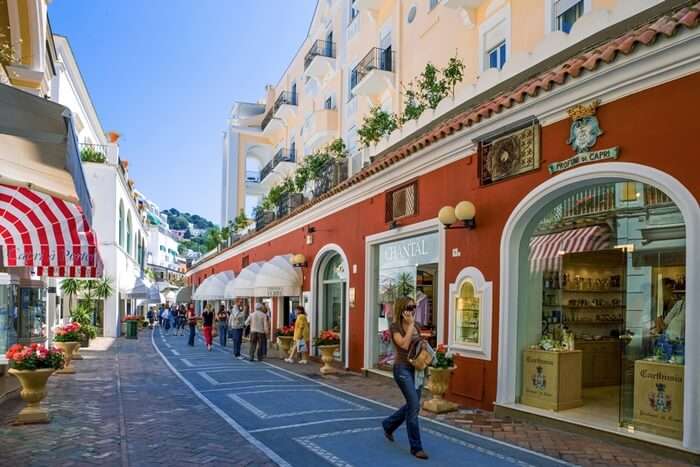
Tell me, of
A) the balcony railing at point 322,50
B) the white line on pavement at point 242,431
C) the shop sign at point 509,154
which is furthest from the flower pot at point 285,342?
the balcony railing at point 322,50

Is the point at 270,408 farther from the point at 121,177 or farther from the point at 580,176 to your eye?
the point at 121,177

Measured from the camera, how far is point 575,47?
805 centimetres

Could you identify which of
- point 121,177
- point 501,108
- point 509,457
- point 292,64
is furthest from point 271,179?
point 509,457

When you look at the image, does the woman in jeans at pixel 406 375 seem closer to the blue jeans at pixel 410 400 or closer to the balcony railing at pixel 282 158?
the blue jeans at pixel 410 400

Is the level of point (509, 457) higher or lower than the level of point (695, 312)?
lower

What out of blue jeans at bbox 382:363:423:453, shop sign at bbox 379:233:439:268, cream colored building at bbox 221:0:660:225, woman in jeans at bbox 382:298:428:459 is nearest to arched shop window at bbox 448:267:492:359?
shop sign at bbox 379:233:439:268

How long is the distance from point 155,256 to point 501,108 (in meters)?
75.3

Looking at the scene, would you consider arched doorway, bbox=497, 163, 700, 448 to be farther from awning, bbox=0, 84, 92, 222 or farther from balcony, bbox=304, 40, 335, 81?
balcony, bbox=304, 40, 335, 81

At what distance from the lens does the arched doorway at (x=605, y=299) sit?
255 inches

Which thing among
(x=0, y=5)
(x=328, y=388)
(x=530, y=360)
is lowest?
(x=328, y=388)

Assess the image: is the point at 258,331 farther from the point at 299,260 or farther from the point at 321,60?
the point at 321,60

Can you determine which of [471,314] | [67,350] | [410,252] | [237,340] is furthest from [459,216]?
[237,340]

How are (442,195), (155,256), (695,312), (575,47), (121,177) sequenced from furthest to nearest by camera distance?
(155,256) → (121,177) → (442,195) → (575,47) → (695,312)

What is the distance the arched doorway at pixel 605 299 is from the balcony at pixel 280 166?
22.9m
